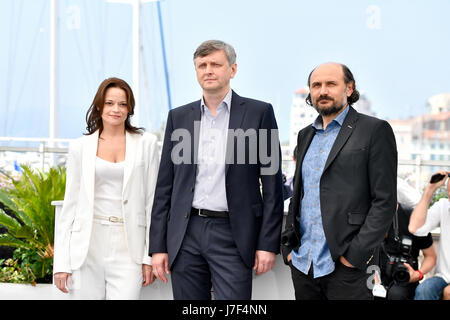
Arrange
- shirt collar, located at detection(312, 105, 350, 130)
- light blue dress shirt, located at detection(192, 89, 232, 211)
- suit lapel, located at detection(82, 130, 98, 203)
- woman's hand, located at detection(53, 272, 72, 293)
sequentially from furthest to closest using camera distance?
woman's hand, located at detection(53, 272, 72, 293) → suit lapel, located at detection(82, 130, 98, 203) → light blue dress shirt, located at detection(192, 89, 232, 211) → shirt collar, located at detection(312, 105, 350, 130)

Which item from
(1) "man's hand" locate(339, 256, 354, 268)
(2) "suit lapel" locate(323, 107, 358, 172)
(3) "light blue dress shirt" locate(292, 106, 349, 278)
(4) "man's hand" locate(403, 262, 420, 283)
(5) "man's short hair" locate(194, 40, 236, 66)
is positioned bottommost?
(4) "man's hand" locate(403, 262, 420, 283)

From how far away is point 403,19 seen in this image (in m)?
49.8

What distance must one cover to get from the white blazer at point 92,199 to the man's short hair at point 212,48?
581mm

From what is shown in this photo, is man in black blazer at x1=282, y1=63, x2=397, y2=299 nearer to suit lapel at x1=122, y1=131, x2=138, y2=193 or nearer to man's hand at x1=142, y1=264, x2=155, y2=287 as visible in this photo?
man's hand at x1=142, y1=264, x2=155, y2=287

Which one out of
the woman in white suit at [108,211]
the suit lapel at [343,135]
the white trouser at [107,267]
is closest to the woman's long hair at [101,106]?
the woman in white suit at [108,211]

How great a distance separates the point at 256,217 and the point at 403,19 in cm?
5254

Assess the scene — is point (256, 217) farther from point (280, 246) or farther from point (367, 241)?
point (367, 241)

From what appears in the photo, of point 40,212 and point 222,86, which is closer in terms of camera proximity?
point 222,86

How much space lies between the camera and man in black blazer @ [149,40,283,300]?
94.0 inches

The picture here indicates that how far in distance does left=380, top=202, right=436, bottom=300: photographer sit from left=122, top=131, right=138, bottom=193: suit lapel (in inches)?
66.3

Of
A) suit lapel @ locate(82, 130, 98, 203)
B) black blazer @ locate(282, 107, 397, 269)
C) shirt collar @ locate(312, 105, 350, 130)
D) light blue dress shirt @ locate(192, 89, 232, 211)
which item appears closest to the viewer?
black blazer @ locate(282, 107, 397, 269)

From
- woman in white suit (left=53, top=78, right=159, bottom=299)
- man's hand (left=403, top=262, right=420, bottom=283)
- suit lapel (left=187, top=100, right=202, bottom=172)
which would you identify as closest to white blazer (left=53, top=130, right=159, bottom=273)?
woman in white suit (left=53, top=78, right=159, bottom=299)

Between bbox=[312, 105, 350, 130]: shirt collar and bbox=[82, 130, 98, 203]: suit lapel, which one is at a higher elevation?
bbox=[312, 105, 350, 130]: shirt collar
